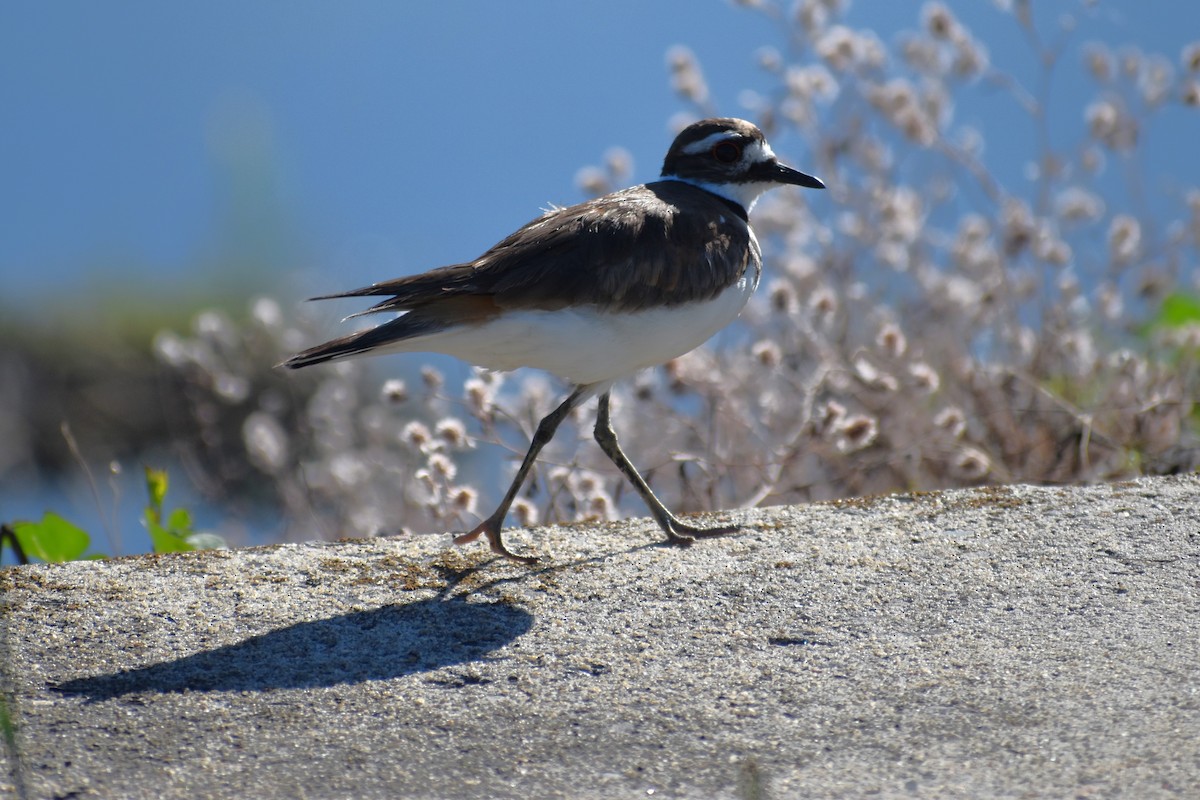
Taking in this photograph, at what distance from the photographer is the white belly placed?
11.4 ft

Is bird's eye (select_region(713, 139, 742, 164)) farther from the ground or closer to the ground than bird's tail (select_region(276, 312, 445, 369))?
farther from the ground

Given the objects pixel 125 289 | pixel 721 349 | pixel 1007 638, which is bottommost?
pixel 1007 638

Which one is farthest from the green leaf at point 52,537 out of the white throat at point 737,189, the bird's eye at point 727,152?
the bird's eye at point 727,152

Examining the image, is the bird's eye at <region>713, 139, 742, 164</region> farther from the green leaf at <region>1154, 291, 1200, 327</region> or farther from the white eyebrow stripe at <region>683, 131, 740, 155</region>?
the green leaf at <region>1154, 291, 1200, 327</region>

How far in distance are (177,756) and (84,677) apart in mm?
467

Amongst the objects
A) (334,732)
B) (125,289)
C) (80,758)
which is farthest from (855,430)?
(125,289)

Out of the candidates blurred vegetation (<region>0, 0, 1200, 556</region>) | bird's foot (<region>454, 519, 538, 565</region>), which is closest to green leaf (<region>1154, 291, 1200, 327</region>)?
blurred vegetation (<region>0, 0, 1200, 556</region>)

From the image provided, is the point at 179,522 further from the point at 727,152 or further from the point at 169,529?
the point at 727,152

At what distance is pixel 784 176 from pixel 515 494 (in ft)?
5.01

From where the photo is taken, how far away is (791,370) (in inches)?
263

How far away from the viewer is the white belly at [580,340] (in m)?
3.48

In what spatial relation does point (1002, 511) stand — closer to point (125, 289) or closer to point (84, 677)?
point (84, 677)

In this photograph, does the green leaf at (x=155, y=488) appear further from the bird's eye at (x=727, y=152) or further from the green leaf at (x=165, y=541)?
the bird's eye at (x=727, y=152)

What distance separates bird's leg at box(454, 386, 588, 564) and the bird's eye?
1075mm
